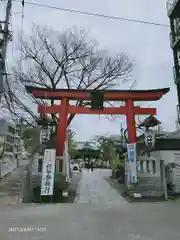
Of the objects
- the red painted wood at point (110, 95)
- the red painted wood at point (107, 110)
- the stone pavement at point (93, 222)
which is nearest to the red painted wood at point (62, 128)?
the red painted wood at point (107, 110)

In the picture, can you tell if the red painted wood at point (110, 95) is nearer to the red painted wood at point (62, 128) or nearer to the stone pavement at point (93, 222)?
the red painted wood at point (62, 128)

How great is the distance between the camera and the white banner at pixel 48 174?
42.1 feet

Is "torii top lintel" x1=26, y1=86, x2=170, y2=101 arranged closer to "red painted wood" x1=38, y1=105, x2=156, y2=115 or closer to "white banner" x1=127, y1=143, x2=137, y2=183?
"red painted wood" x1=38, y1=105, x2=156, y2=115

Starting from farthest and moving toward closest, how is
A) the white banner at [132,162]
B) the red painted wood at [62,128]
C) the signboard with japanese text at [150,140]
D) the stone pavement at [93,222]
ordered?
the red painted wood at [62,128]
the signboard with japanese text at [150,140]
the white banner at [132,162]
the stone pavement at [93,222]

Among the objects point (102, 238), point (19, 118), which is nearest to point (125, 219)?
point (102, 238)

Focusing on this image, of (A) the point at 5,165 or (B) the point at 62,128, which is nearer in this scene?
(B) the point at 62,128

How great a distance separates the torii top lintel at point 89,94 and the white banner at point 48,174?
12.3 feet

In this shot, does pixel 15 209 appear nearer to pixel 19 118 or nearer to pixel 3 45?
pixel 3 45

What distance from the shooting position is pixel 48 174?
13.3 m

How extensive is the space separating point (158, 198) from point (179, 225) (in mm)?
5712

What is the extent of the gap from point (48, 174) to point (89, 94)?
17.7 ft

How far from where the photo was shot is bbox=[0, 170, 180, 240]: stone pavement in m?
6.84

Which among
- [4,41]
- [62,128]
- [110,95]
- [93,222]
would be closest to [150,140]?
[110,95]

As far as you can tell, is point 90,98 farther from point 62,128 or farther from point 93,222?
point 93,222
